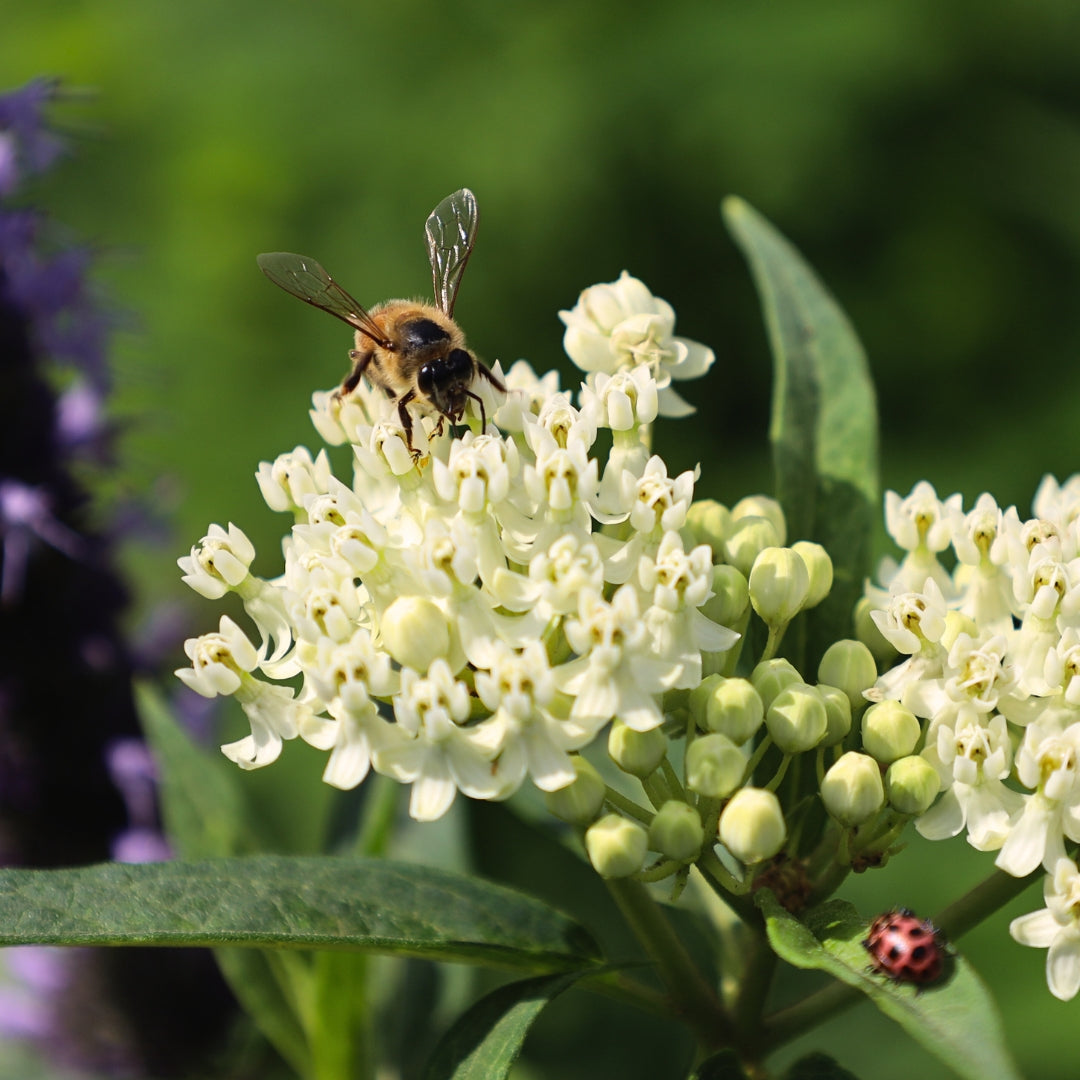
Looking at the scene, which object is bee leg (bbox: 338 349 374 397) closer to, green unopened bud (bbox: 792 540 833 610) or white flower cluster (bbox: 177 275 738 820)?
white flower cluster (bbox: 177 275 738 820)

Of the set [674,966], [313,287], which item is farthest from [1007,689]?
[313,287]

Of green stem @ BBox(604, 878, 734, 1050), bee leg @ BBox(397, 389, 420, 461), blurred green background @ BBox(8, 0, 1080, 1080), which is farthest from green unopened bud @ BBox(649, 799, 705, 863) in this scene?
blurred green background @ BBox(8, 0, 1080, 1080)

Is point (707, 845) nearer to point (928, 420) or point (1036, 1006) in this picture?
point (1036, 1006)

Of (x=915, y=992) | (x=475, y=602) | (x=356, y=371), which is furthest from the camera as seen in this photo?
(x=356, y=371)

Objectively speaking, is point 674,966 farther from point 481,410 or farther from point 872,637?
point 481,410

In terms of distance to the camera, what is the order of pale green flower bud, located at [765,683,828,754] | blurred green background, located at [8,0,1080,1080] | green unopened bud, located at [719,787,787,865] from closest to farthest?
green unopened bud, located at [719,787,787,865], pale green flower bud, located at [765,683,828,754], blurred green background, located at [8,0,1080,1080]

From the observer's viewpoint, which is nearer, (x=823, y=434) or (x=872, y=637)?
(x=872, y=637)
